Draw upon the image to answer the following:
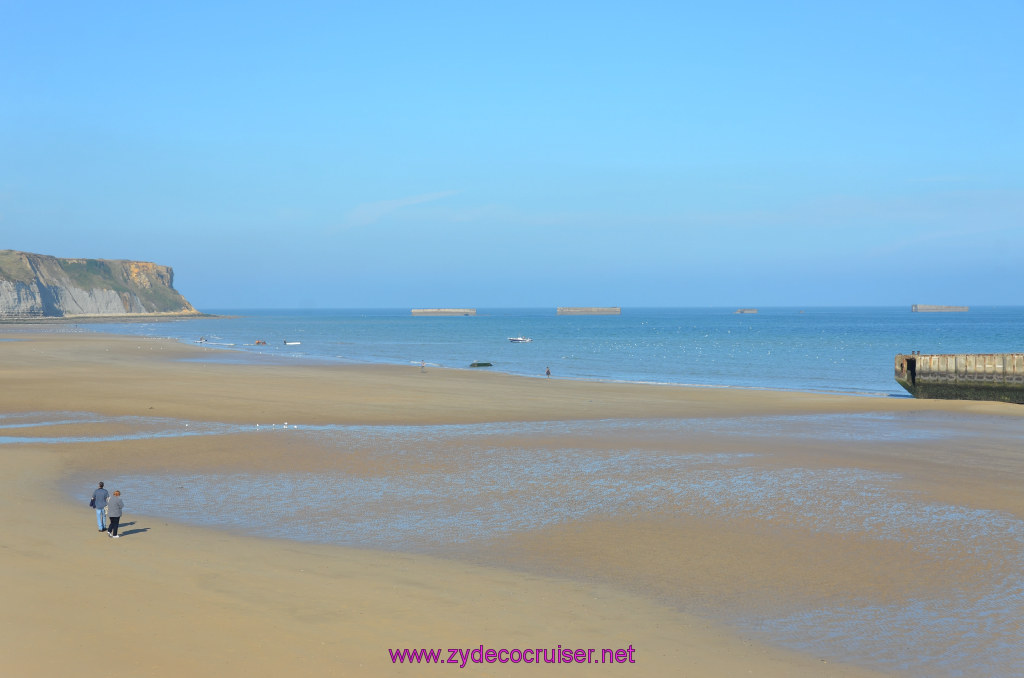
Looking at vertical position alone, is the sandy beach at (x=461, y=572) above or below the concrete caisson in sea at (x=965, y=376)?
below

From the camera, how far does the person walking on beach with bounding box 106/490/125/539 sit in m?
14.9

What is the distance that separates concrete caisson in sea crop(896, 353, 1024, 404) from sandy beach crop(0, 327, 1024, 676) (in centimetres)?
1448

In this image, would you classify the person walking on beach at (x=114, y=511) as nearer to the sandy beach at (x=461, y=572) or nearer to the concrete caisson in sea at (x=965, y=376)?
the sandy beach at (x=461, y=572)

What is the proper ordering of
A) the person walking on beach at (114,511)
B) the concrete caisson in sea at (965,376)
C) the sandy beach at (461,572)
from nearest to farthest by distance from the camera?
1. the sandy beach at (461,572)
2. the person walking on beach at (114,511)
3. the concrete caisson in sea at (965,376)

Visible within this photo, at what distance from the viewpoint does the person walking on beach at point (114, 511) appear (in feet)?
49.0

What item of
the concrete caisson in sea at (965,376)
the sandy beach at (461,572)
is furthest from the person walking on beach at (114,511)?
the concrete caisson in sea at (965,376)

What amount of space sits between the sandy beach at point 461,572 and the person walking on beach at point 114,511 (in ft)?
1.11

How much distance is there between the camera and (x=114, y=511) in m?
15.0

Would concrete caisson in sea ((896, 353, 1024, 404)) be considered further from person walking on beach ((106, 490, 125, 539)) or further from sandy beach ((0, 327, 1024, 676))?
person walking on beach ((106, 490, 125, 539))

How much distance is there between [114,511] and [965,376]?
135ft

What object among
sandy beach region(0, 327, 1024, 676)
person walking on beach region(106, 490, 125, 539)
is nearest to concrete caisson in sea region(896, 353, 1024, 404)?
sandy beach region(0, 327, 1024, 676)

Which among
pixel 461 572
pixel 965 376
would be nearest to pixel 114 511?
pixel 461 572

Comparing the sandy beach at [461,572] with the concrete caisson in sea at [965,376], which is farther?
the concrete caisson in sea at [965,376]

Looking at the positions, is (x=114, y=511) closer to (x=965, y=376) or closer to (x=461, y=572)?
(x=461, y=572)
